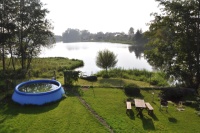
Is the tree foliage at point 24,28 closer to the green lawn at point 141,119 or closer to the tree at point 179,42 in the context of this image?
the green lawn at point 141,119

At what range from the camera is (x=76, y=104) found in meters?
15.7

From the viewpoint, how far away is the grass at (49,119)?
11.4 meters

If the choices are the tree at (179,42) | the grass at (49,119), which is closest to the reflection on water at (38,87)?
the grass at (49,119)

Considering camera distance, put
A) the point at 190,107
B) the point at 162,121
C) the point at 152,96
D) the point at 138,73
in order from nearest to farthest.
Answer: the point at 162,121 < the point at 190,107 < the point at 152,96 < the point at 138,73

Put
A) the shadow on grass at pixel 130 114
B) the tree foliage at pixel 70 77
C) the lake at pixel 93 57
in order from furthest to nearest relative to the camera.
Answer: the lake at pixel 93 57, the tree foliage at pixel 70 77, the shadow on grass at pixel 130 114

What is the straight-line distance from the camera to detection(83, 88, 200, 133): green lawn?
11812 millimetres

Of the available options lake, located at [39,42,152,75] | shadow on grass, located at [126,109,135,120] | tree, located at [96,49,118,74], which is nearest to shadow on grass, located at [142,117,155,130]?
shadow on grass, located at [126,109,135,120]

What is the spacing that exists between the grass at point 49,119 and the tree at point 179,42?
45.9 ft

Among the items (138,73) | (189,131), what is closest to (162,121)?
(189,131)

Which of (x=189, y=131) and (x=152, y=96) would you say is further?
(x=152, y=96)

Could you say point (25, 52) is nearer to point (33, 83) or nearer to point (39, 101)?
point (33, 83)

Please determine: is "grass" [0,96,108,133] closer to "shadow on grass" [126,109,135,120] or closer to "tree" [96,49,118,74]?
"shadow on grass" [126,109,135,120]

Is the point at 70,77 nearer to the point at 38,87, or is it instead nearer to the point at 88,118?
the point at 38,87

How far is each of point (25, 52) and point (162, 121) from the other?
23371 mm
